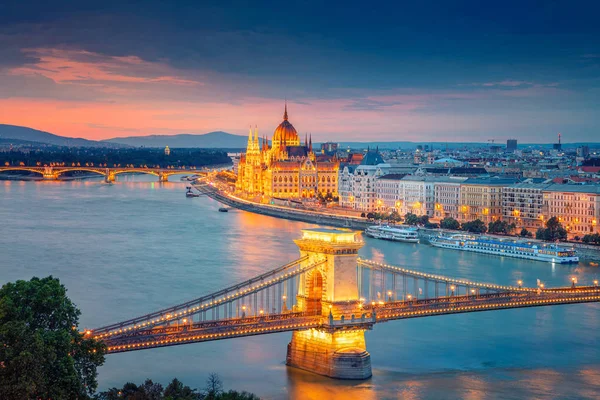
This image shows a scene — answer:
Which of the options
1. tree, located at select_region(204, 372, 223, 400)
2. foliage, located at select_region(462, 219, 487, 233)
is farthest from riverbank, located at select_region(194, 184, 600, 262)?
tree, located at select_region(204, 372, 223, 400)

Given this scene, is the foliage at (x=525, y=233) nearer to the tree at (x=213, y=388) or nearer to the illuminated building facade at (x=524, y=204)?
the illuminated building facade at (x=524, y=204)

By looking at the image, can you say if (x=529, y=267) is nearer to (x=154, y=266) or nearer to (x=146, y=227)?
(x=154, y=266)

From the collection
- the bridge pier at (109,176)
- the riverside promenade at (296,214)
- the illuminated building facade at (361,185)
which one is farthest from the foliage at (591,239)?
the bridge pier at (109,176)

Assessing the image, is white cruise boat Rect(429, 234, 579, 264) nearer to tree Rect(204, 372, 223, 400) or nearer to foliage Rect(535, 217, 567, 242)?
foliage Rect(535, 217, 567, 242)

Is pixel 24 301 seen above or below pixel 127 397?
above

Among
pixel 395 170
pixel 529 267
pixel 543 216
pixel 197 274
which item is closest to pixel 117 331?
pixel 197 274
